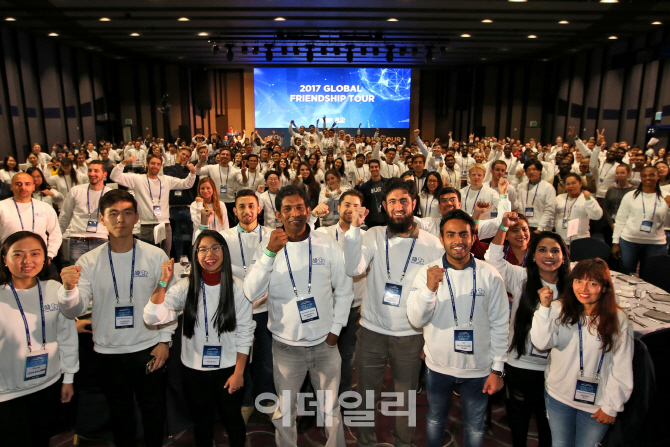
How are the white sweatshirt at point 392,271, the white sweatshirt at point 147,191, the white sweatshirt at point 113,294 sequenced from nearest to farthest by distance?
the white sweatshirt at point 113,294
the white sweatshirt at point 392,271
the white sweatshirt at point 147,191

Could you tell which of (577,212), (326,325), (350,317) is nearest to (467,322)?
(326,325)

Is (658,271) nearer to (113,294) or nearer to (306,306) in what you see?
(306,306)

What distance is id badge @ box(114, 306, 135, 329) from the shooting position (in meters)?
2.40

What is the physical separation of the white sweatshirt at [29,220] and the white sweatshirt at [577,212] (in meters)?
5.22

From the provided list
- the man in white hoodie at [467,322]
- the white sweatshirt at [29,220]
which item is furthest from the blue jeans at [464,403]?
the white sweatshirt at [29,220]

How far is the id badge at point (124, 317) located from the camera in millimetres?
2398

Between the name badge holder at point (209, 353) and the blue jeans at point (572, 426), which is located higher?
the name badge holder at point (209, 353)

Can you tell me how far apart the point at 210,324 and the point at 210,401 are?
17.1 inches

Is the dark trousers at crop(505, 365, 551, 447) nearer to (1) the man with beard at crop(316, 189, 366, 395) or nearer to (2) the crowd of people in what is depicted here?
(2) the crowd of people

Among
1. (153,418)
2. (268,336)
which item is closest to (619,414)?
(268,336)

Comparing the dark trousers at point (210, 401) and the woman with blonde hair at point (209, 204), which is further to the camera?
the woman with blonde hair at point (209, 204)

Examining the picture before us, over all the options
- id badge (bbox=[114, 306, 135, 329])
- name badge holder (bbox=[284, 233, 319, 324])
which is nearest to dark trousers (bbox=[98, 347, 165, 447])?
id badge (bbox=[114, 306, 135, 329])

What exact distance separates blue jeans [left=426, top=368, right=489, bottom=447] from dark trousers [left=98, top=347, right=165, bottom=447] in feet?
5.22

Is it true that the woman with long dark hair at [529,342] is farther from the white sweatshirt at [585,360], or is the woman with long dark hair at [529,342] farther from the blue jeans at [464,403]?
the blue jeans at [464,403]
